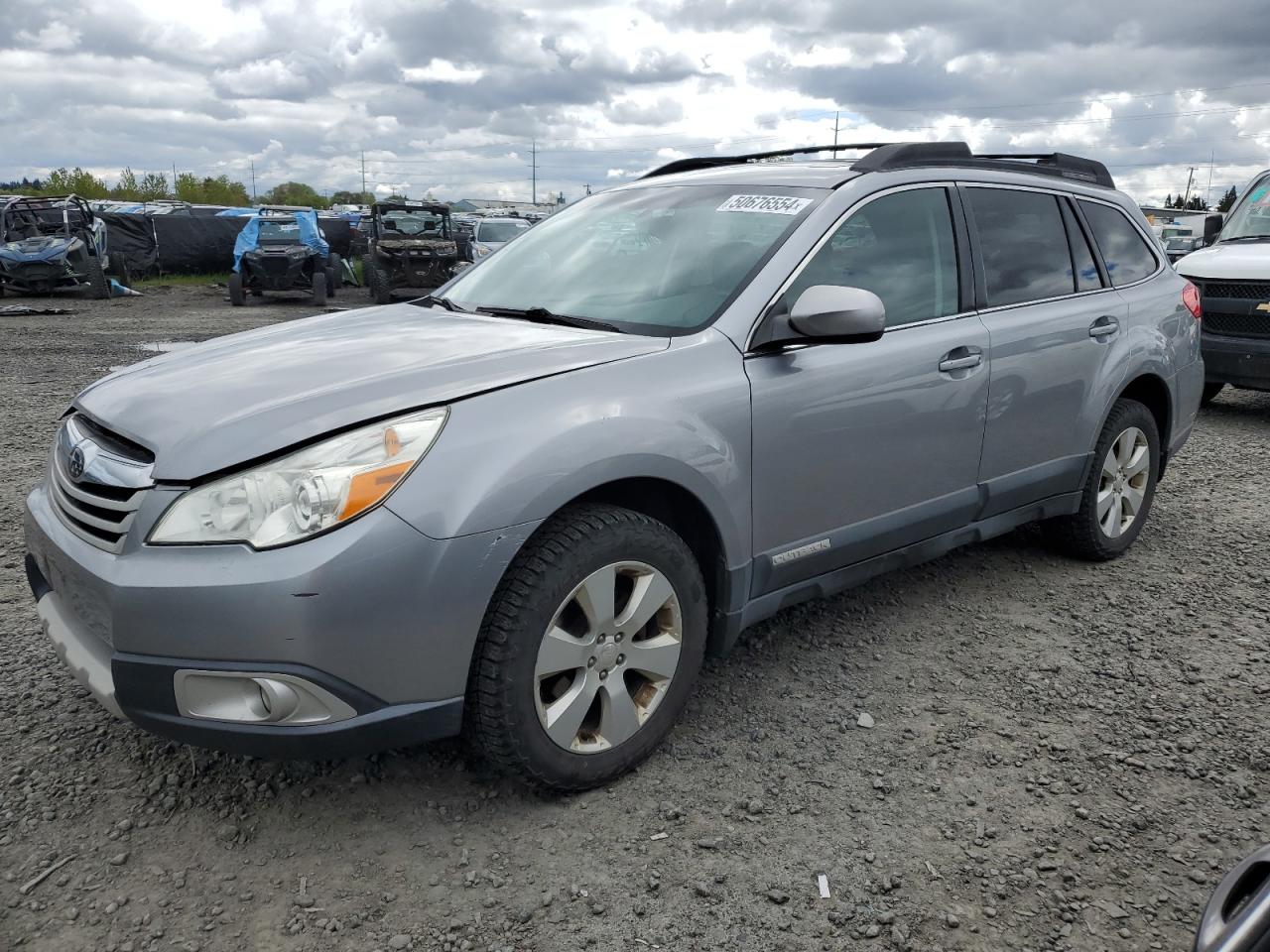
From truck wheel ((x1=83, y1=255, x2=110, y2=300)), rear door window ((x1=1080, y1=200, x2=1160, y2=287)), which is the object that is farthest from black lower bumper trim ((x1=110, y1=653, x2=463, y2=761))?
truck wheel ((x1=83, y1=255, x2=110, y2=300))

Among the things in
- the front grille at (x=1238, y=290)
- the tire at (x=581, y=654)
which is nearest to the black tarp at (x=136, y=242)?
the front grille at (x=1238, y=290)

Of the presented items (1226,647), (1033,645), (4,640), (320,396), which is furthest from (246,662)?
(1226,647)

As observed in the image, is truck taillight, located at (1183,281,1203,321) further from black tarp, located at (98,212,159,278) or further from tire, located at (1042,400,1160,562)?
black tarp, located at (98,212,159,278)

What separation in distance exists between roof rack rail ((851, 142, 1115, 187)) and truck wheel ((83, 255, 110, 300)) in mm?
18608

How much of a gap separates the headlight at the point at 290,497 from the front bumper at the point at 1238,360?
7.25 m

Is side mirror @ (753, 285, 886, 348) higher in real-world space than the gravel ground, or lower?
higher

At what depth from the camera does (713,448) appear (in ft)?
9.02

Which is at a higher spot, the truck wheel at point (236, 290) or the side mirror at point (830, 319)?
the side mirror at point (830, 319)

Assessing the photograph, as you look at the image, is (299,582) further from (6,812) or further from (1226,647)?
(1226,647)

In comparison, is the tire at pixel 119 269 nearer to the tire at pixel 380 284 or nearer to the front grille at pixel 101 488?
the tire at pixel 380 284

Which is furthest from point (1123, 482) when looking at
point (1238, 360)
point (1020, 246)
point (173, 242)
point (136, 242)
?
point (136, 242)

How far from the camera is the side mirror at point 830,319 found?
2801 mm

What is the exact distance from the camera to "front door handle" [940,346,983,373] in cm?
340

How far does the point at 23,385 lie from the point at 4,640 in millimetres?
6504
